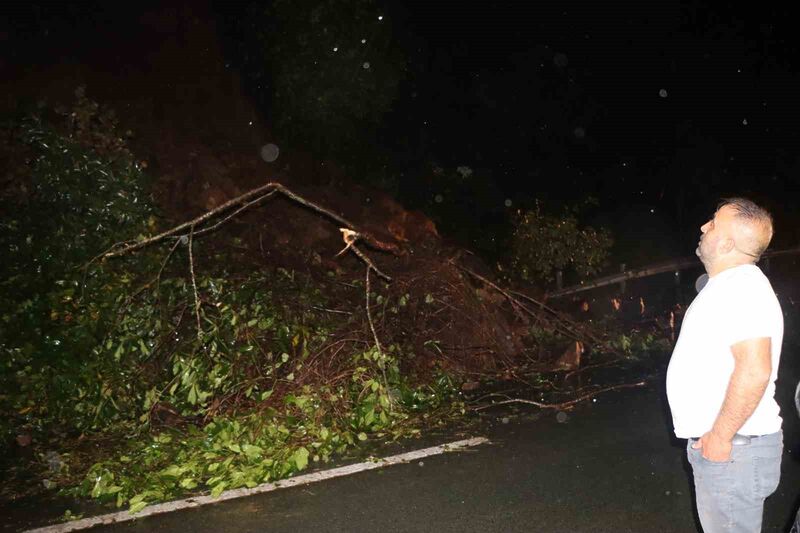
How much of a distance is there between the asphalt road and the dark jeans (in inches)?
67.4

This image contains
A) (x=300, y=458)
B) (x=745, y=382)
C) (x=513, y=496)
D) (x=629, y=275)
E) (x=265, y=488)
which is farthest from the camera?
(x=629, y=275)

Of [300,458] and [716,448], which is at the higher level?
[716,448]

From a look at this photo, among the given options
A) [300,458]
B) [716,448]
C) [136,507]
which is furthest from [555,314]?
[716,448]

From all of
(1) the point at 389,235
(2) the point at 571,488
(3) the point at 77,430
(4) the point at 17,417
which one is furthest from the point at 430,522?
(1) the point at 389,235

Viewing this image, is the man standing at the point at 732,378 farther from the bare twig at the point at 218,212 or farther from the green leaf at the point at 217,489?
the bare twig at the point at 218,212

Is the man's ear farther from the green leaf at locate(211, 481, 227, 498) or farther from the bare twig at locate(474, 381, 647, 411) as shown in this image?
the bare twig at locate(474, 381, 647, 411)

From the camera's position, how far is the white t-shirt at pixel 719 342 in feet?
8.01

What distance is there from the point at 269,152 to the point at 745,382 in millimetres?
10939

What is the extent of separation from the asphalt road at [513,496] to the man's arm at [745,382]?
6.56 ft

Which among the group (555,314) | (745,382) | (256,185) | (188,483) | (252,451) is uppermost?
(256,185)

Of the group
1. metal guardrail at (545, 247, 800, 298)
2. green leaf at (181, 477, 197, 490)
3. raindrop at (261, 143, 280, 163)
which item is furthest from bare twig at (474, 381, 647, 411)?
raindrop at (261, 143, 280, 163)

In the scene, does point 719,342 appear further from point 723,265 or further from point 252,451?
point 252,451

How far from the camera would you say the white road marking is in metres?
4.37

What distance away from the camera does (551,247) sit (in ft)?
40.4
